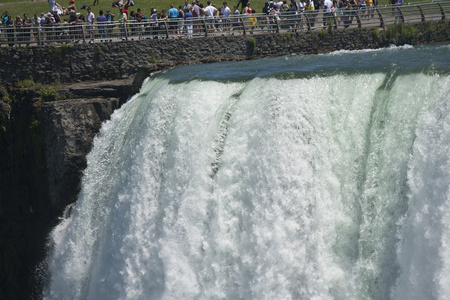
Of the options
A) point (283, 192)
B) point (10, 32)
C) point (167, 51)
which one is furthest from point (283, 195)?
point (10, 32)

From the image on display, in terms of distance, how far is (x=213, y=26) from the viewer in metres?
23.9

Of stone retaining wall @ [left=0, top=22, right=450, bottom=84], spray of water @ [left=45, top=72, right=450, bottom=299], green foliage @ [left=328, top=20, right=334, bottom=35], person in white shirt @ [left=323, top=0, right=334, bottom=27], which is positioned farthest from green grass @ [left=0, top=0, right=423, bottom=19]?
spray of water @ [left=45, top=72, right=450, bottom=299]

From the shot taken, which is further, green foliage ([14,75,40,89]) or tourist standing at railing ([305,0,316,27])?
tourist standing at railing ([305,0,316,27])

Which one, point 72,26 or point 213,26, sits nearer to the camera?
point 72,26

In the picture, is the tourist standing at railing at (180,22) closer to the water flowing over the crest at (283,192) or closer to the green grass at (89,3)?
the water flowing over the crest at (283,192)

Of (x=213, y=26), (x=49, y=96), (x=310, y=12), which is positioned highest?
(x=310, y=12)

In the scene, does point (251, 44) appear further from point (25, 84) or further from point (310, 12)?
point (25, 84)

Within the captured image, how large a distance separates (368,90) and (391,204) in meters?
2.91

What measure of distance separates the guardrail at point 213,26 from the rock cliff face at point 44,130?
26.9 inches

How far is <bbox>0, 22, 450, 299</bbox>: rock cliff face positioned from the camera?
18281 millimetres

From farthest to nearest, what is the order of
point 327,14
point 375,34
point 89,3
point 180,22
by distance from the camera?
point 89,3
point 327,14
point 375,34
point 180,22

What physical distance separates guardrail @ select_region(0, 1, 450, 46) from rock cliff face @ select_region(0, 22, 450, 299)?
68 cm

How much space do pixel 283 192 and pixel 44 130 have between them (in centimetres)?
876

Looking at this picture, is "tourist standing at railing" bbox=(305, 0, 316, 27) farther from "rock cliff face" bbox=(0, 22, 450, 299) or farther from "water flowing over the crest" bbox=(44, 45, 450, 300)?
"water flowing over the crest" bbox=(44, 45, 450, 300)
